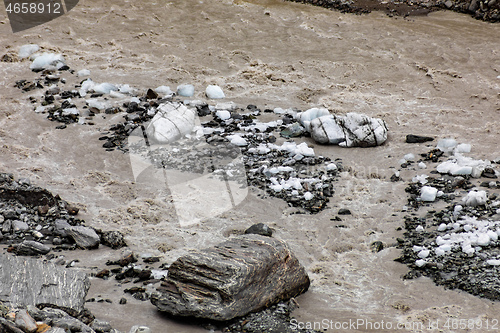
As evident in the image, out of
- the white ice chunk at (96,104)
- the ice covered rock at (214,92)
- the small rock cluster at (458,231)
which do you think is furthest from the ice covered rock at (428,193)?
the white ice chunk at (96,104)

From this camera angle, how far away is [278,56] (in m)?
9.92

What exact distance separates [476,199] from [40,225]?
457cm

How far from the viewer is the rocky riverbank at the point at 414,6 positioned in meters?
11.6

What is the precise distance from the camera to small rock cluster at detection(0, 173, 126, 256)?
4688mm

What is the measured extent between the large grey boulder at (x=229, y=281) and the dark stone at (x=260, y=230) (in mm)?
1034

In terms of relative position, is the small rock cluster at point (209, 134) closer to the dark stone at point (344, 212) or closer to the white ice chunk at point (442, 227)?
the dark stone at point (344, 212)

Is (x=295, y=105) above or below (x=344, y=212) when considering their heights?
above

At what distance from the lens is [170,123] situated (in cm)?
722

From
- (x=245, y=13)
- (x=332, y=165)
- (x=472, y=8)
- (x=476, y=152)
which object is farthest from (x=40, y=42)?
(x=472, y=8)

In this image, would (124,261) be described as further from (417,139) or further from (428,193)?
(417,139)

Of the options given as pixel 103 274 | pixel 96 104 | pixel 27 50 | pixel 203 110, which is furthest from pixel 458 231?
pixel 27 50

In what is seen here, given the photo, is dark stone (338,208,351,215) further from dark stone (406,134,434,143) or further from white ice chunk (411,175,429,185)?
dark stone (406,134,434,143)

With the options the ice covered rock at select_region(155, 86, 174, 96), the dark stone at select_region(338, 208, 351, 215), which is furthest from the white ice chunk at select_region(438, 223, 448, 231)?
the ice covered rock at select_region(155, 86, 174, 96)

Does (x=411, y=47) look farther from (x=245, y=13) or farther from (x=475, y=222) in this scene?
(x=475, y=222)
